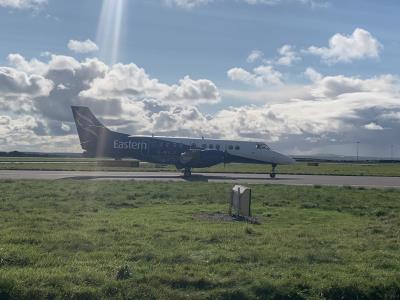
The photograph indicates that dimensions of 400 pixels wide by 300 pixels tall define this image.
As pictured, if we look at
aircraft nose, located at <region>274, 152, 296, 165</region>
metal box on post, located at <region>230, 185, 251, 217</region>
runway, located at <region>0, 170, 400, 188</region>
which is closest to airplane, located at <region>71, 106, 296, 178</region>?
aircraft nose, located at <region>274, 152, 296, 165</region>

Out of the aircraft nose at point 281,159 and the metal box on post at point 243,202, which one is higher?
the aircraft nose at point 281,159

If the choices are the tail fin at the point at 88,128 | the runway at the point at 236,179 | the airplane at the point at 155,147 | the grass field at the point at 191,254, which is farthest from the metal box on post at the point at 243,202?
the tail fin at the point at 88,128

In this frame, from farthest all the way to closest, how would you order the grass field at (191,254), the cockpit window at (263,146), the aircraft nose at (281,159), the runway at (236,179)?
the aircraft nose at (281,159) < the cockpit window at (263,146) < the runway at (236,179) < the grass field at (191,254)

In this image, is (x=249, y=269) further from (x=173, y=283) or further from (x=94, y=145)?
(x=94, y=145)

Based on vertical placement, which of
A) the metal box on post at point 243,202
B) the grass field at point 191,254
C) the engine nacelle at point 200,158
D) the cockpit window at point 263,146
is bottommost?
the grass field at point 191,254

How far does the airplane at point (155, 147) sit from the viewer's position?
4416 cm

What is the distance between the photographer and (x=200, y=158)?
42.8 metres

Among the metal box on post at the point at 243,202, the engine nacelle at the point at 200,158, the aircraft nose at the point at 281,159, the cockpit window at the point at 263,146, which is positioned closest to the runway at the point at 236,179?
the engine nacelle at the point at 200,158

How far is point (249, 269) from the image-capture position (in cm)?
878

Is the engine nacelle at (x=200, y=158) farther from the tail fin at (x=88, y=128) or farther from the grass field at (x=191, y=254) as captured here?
the grass field at (x=191, y=254)

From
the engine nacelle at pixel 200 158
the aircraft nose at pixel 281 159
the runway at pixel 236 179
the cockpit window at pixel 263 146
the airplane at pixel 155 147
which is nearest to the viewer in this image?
the runway at pixel 236 179

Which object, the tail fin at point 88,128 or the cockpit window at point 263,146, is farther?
the cockpit window at point 263,146

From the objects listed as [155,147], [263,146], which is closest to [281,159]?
[263,146]

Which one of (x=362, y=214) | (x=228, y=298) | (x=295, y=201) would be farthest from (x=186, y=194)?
(x=228, y=298)
